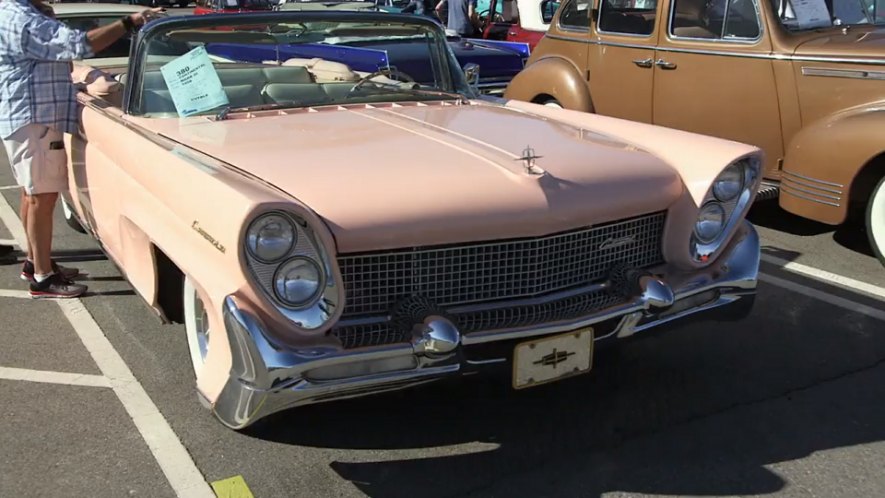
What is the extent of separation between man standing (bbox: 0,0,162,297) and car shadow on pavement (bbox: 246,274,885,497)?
1.97m

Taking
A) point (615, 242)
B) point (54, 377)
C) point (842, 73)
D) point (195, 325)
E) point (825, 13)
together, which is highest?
point (825, 13)

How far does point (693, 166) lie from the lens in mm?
3207

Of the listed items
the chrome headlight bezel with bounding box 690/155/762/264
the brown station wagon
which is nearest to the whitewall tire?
the brown station wagon

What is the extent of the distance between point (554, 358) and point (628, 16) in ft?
15.0

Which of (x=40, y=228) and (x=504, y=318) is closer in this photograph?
(x=504, y=318)

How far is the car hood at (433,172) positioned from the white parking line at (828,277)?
1928 millimetres

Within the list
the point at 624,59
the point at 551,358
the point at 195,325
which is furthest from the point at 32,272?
the point at 624,59

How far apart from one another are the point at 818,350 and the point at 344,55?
102 inches

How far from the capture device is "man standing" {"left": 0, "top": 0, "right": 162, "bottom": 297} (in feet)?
13.1

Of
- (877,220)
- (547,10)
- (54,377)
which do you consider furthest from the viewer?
(547,10)

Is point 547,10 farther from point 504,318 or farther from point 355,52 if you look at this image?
point 504,318

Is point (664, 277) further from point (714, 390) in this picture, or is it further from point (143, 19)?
point (143, 19)

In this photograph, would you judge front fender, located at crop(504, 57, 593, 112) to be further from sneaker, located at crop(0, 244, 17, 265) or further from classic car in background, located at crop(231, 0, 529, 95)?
sneaker, located at crop(0, 244, 17, 265)

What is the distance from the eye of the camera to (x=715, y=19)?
594 centimetres
